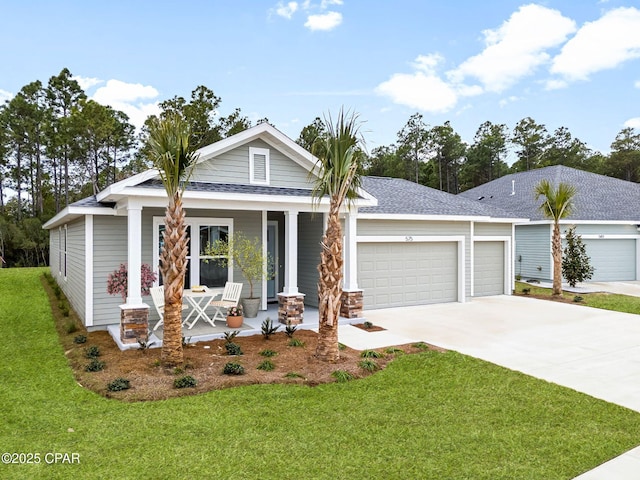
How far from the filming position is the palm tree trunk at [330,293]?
714 centimetres

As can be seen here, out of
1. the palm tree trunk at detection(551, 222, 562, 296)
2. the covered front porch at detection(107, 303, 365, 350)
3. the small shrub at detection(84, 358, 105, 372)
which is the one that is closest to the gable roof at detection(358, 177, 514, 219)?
the palm tree trunk at detection(551, 222, 562, 296)

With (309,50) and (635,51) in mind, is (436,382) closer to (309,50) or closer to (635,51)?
(309,50)

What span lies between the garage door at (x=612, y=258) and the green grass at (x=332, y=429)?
16169mm

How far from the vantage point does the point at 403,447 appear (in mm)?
4344

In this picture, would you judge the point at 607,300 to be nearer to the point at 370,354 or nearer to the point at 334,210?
the point at 370,354

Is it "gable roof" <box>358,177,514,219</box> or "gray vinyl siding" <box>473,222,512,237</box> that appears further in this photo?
"gray vinyl siding" <box>473,222,512,237</box>

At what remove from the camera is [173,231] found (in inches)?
269

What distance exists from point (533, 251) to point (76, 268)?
18.3m

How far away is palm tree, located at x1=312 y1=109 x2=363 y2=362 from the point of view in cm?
712

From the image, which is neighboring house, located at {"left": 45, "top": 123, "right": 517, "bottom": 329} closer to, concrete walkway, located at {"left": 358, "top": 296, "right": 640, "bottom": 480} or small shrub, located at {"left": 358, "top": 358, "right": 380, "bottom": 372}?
concrete walkway, located at {"left": 358, "top": 296, "right": 640, "bottom": 480}

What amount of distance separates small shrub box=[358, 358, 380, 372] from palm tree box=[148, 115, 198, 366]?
9.48 feet

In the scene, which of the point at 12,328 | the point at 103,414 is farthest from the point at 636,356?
the point at 12,328

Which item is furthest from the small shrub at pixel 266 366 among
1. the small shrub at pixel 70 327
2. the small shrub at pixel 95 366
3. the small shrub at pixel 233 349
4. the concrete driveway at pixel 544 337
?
the small shrub at pixel 70 327

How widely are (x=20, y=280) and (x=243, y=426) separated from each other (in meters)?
16.3
